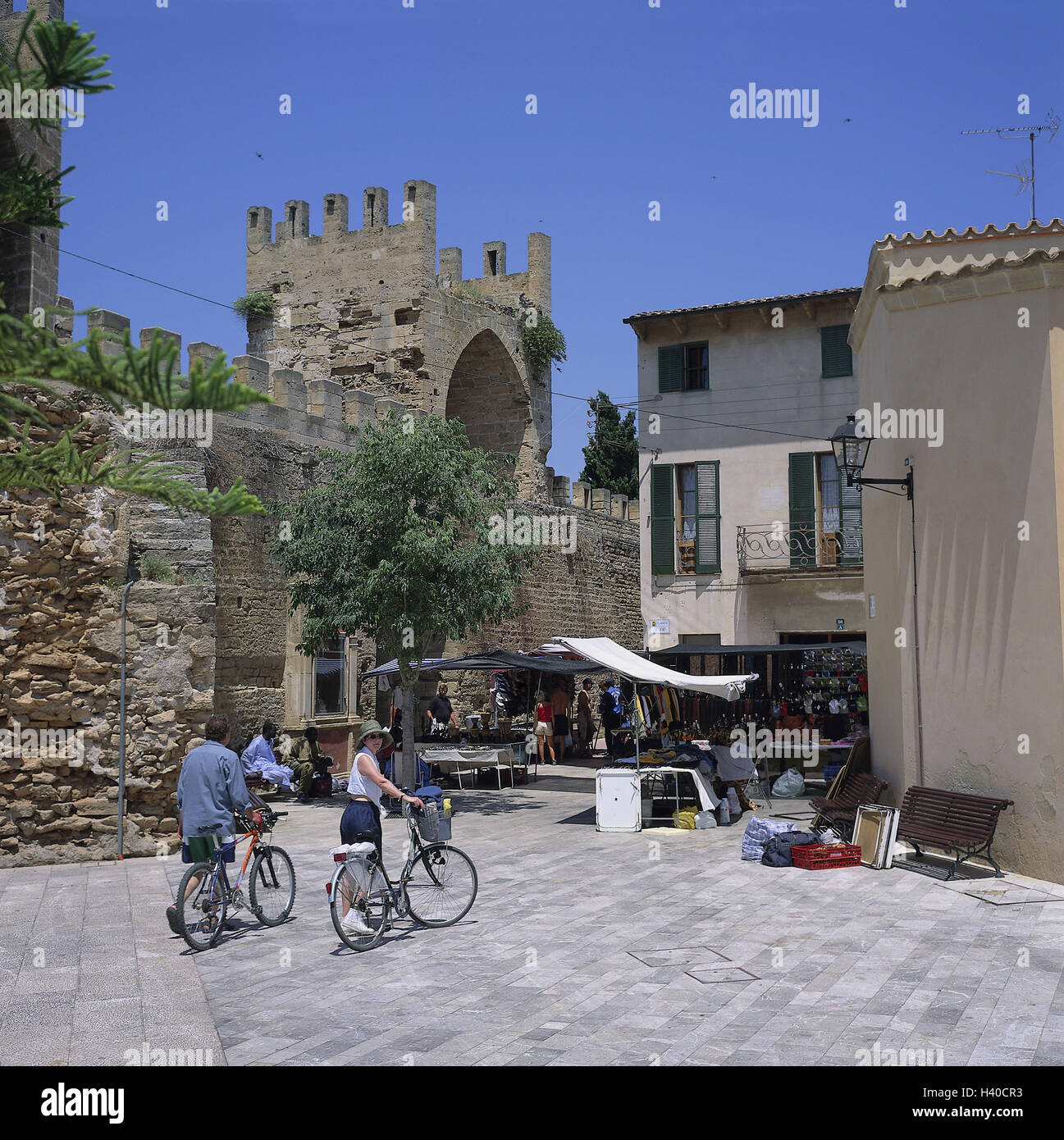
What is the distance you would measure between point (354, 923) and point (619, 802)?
5.97 meters

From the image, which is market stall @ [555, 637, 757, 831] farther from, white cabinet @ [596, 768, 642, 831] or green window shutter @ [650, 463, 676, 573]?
green window shutter @ [650, 463, 676, 573]

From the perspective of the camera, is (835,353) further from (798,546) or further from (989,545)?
(989,545)

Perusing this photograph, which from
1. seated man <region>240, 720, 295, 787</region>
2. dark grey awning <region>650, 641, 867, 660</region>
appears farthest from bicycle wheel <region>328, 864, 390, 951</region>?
dark grey awning <region>650, 641, 867, 660</region>

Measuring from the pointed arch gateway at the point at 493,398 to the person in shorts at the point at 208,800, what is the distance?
19.3 m

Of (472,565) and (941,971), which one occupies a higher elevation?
(472,565)

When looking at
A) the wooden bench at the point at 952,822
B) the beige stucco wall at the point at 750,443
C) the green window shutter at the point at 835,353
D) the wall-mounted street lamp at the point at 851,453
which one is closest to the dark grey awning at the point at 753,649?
the beige stucco wall at the point at 750,443

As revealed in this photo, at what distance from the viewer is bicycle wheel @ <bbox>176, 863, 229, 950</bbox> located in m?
7.25

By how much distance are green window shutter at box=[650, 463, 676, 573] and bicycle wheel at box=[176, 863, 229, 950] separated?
15.5 metres

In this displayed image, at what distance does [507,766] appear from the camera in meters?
17.8

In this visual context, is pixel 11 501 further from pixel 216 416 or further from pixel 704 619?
pixel 704 619

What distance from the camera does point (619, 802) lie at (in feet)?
41.8

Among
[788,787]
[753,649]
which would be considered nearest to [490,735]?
[753,649]

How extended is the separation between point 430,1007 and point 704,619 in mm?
16426

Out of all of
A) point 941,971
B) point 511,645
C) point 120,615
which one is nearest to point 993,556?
point 941,971
